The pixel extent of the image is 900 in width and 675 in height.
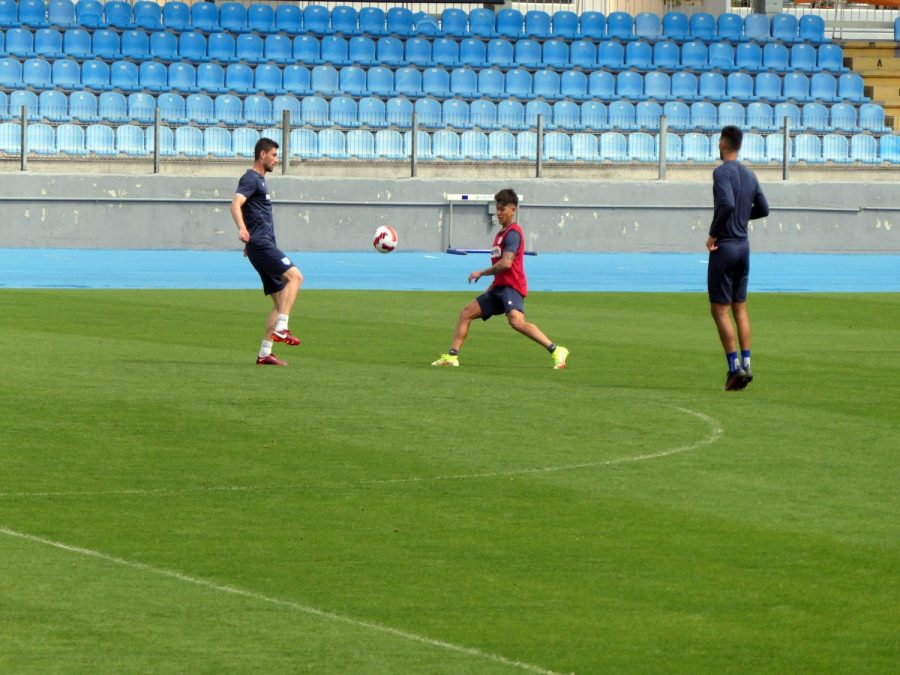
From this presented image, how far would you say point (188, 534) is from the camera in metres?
7.81

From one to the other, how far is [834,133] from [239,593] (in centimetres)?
2939

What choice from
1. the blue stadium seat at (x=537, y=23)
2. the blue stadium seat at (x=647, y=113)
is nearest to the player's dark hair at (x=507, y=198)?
the blue stadium seat at (x=647, y=113)

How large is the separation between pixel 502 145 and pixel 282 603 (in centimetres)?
2569

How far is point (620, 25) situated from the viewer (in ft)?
123

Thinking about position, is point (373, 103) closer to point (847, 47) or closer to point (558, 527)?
point (847, 47)

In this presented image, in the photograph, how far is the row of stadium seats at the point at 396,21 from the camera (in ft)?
112

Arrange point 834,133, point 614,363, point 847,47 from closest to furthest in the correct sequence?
point 614,363 < point 834,133 < point 847,47

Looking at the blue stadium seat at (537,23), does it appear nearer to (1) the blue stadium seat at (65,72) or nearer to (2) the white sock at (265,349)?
(1) the blue stadium seat at (65,72)

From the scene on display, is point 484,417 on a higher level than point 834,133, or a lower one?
lower

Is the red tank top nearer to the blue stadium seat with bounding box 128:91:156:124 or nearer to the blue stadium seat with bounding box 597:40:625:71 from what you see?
the blue stadium seat with bounding box 128:91:156:124

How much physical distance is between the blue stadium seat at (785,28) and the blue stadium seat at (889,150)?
4694 millimetres

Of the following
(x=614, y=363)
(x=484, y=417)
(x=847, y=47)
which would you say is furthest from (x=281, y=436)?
(x=847, y=47)

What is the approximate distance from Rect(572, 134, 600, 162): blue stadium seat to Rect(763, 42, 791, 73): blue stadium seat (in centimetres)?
623

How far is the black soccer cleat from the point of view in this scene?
13188 millimetres
